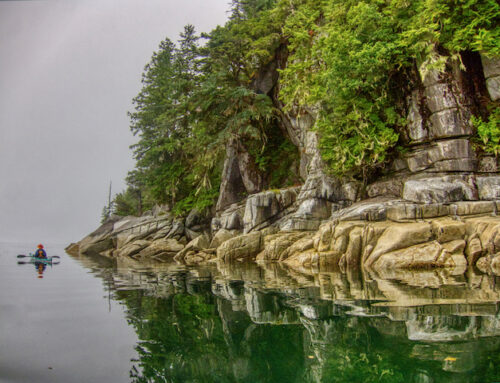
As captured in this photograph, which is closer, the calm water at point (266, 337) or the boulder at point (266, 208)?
the calm water at point (266, 337)

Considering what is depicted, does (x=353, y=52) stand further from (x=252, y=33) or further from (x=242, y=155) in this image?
(x=242, y=155)

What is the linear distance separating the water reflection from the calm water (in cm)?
1

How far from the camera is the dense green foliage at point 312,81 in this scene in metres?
12.4

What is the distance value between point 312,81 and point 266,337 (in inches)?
594

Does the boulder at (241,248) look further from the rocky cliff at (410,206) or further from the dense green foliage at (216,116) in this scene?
the dense green foliage at (216,116)

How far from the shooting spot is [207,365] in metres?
2.93

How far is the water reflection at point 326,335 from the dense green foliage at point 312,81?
961 centimetres

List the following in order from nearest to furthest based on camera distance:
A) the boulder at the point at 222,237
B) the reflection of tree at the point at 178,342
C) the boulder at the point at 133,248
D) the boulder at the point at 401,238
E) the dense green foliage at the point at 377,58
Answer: the reflection of tree at the point at 178,342 → the boulder at the point at 401,238 → the dense green foliage at the point at 377,58 → the boulder at the point at 222,237 → the boulder at the point at 133,248

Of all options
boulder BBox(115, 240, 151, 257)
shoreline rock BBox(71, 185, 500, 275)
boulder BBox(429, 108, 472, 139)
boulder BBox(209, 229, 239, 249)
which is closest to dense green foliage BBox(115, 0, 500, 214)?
boulder BBox(429, 108, 472, 139)

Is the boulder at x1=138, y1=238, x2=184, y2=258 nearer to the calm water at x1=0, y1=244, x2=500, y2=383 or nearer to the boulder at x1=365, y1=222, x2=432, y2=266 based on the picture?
the boulder at x1=365, y1=222, x2=432, y2=266

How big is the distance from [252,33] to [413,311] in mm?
20954

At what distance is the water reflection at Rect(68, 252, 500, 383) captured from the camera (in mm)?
2613

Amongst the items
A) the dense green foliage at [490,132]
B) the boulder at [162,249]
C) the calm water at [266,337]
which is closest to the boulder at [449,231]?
the calm water at [266,337]

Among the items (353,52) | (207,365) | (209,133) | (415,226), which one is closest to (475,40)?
(353,52)
